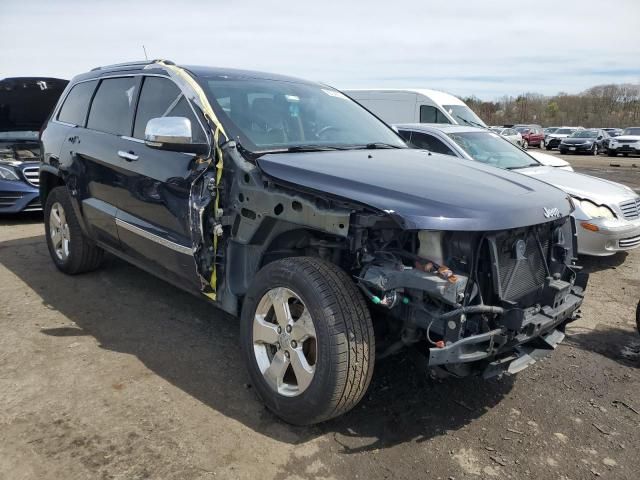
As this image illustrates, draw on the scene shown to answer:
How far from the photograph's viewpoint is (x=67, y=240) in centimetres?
506

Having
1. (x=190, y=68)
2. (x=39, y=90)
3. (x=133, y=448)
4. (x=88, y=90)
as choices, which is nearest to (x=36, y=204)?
(x=39, y=90)

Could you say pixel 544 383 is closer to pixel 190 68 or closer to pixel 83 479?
pixel 83 479

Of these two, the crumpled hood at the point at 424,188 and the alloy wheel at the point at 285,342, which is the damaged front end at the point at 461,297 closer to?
the crumpled hood at the point at 424,188

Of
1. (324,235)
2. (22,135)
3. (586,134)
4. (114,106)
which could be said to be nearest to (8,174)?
(22,135)

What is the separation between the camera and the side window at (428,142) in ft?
23.1

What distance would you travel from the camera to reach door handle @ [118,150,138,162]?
12.4 feet

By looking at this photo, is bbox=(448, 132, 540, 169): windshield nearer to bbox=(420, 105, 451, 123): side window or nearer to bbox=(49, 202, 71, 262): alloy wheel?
bbox=(420, 105, 451, 123): side window

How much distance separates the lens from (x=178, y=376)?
3314 millimetres

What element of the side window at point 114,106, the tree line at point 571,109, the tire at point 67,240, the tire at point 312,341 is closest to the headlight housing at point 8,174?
the tire at point 67,240

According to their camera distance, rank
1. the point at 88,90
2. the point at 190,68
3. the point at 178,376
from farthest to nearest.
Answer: the point at 88,90 < the point at 190,68 < the point at 178,376

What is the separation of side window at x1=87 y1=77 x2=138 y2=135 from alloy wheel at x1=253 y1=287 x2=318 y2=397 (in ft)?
6.54

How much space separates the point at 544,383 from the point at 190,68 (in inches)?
125

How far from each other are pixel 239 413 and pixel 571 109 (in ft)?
251

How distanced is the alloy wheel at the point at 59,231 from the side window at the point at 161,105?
1.68 meters
